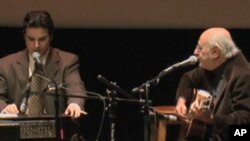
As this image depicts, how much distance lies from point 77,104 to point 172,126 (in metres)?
1.75

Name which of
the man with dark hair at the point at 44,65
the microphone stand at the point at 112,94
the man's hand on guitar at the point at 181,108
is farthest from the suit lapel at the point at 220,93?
the man with dark hair at the point at 44,65

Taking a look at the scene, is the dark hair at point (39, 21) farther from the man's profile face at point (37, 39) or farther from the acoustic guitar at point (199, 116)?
the acoustic guitar at point (199, 116)

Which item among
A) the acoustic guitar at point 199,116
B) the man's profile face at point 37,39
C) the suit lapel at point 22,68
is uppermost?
the man's profile face at point 37,39

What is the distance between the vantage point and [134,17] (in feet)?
21.1

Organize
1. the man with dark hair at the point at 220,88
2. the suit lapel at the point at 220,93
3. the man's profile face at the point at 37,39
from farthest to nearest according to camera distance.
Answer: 1. the man's profile face at the point at 37,39
2. the suit lapel at the point at 220,93
3. the man with dark hair at the point at 220,88

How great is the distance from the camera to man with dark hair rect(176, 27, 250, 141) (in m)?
4.82

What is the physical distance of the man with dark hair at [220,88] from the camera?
4.82 metres

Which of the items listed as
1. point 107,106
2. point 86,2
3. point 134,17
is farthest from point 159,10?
point 107,106

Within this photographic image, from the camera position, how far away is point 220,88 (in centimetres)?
496

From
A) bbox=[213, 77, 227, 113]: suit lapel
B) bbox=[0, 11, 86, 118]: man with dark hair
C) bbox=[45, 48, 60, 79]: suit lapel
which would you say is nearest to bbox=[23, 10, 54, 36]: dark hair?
bbox=[0, 11, 86, 118]: man with dark hair

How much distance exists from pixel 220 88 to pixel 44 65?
1224 millimetres

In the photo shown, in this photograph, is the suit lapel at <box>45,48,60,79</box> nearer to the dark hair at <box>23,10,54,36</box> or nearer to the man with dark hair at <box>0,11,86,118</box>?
the man with dark hair at <box>0,11,86,118</box>

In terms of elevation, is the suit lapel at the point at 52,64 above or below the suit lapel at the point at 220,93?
above

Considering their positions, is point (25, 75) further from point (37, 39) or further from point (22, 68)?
point (37, 39)
